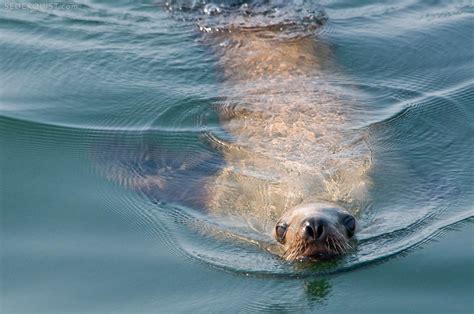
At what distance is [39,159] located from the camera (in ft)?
24.2

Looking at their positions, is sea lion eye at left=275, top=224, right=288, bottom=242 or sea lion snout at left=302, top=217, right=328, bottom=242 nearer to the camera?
sea lion snout at left=302, top=217, right=328, bottom=242

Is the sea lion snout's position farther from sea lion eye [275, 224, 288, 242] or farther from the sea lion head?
sea lion eye [275, 224, 288, 242]

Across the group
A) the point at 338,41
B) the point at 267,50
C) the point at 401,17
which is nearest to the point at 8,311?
the point at 267,50

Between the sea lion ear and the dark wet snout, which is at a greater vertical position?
the sea lion ear

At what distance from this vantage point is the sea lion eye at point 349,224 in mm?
6246

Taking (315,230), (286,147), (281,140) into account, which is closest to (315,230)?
(315,230)

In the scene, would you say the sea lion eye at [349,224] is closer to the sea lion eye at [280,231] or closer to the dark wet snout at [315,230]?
the dark wet snout at [315,230]

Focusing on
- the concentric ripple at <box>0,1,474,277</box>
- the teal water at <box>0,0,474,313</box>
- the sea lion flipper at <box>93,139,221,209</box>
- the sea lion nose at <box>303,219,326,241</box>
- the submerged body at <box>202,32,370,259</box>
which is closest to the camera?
the teal water at <box>0,0,474,313</box>

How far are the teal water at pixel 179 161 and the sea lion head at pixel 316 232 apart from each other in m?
0.12

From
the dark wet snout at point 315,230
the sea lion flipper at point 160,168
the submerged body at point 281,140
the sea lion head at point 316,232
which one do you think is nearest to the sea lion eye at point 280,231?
the sea lion head at point 316,232

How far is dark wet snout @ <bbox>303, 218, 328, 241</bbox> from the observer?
5.99 m

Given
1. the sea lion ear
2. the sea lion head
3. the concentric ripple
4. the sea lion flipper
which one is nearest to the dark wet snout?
the sea lion head

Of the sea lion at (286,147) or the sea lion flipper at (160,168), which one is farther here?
the sea lion flipper at (160,168)

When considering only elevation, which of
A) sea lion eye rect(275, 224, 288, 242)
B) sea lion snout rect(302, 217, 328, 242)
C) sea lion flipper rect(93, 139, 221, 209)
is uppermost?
sea lion flipper rect(93, 139, 221, 209)
